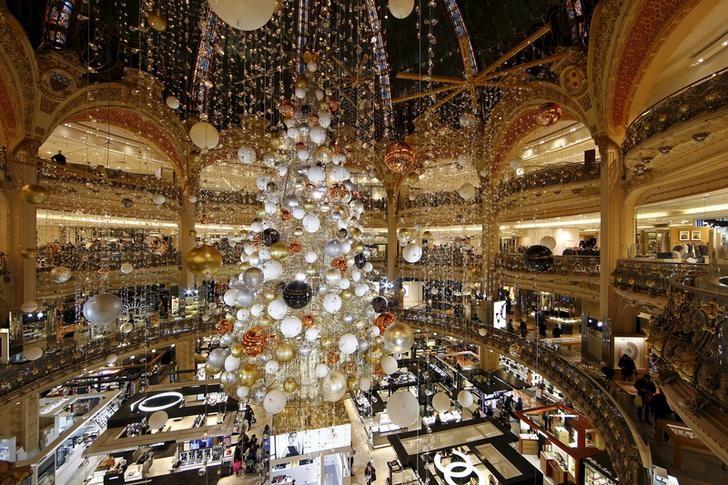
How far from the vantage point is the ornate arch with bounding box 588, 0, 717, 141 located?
6057 millimetres

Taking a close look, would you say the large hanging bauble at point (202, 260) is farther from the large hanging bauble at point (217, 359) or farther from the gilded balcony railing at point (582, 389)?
the gilded balcony railing at point (582, 389)

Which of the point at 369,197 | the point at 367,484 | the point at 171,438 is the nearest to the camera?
the point at 367,484

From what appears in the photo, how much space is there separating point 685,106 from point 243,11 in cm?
644

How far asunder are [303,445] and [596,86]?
10734mm

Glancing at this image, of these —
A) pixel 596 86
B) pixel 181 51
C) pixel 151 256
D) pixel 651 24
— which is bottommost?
pixel 151 256

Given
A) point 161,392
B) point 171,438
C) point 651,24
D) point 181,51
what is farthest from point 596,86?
point 161,392

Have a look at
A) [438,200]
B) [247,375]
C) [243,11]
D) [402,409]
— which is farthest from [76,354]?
[438,200]

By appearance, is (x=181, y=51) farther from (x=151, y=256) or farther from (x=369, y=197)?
(x=369, y=197)

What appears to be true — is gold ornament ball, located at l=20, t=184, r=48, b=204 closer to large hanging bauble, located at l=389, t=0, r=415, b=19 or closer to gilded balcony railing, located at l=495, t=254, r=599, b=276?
large hanging bauble, located at l=389, t=0, r=415, b=19

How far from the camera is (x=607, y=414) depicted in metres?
5.29

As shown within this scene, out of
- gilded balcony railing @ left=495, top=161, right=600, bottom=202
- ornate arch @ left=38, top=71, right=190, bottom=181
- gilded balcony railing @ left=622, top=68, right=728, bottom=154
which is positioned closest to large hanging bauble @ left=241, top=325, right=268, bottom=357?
gilded balcony railing @ left=622, top=68, right=728, bottom=154

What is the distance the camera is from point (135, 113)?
11227 mm

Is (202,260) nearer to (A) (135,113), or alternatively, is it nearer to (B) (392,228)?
(A) (135,113)

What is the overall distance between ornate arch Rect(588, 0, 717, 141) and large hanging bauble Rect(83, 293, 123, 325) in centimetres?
998
